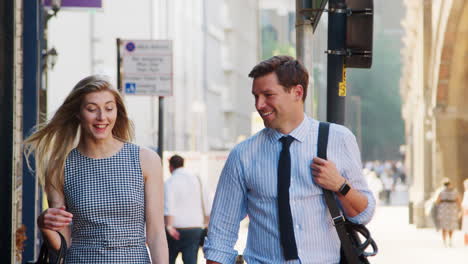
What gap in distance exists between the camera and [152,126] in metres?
49.6

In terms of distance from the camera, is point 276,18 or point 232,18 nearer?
point 232,18

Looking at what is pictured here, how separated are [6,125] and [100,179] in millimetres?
3146

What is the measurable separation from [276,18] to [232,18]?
46.6ft

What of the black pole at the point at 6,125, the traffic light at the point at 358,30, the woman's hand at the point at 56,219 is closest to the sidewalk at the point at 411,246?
the black pole at the point at 6,125

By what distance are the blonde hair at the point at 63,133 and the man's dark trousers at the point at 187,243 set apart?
690 cm

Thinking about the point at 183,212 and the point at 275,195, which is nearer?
the point at 275,195

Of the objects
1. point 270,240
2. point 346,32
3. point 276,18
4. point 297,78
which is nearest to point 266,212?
point 270,240

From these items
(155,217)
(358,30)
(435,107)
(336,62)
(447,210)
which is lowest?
(447,210)

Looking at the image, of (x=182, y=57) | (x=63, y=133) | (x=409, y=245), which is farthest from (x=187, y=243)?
(x=182, y=57)

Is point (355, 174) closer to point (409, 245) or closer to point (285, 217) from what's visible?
point (285, 217)

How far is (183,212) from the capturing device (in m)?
12.3

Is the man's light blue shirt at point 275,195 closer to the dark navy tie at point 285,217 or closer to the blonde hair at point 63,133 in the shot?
the dark navy tie at point 285,217

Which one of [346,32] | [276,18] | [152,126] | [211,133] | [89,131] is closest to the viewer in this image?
[89,131]

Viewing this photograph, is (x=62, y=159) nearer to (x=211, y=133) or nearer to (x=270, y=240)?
(x=270, y=240)
